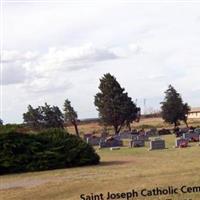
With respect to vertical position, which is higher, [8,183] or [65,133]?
[65,133]

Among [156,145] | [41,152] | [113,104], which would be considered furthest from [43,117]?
[41,152]

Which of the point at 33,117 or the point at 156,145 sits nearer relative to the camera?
the point at 156,145

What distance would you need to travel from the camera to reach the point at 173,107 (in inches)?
2628

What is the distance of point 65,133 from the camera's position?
27188 millimetres

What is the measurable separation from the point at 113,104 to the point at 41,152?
40054 millimetres

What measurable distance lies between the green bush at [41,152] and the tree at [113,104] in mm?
38537

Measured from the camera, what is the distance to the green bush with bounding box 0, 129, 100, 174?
25203mm

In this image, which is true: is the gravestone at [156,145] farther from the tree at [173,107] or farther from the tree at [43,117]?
the tree at [43,117]

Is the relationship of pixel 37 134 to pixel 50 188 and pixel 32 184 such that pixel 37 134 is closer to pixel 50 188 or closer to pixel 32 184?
pixel 32 184

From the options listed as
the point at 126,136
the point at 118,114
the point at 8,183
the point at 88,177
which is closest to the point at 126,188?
the point at 88,177

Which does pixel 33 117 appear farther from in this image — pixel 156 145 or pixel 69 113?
pixel 156 145

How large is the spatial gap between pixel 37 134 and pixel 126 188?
12331 mm

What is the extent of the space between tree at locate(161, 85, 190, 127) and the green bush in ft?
134

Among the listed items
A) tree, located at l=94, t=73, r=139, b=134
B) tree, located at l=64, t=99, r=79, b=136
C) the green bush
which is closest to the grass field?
the green bush
